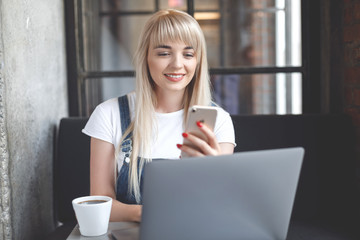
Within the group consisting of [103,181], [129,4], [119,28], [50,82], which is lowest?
[103,181]

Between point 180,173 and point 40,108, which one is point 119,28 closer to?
point 40,108

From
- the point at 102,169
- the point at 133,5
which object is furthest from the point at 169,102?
the point at 133,5

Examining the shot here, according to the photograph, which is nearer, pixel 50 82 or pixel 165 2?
pixel 50 82

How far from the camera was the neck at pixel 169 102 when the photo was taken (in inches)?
60.4

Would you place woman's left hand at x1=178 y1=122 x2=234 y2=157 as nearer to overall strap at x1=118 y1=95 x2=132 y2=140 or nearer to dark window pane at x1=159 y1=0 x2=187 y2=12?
overall strap at x1=118 y1=95 x2=132 y2=140

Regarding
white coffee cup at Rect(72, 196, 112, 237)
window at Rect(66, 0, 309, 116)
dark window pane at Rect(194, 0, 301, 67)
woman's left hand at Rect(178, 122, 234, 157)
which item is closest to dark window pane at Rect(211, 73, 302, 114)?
window at Rect(66, 0, 309, 116)

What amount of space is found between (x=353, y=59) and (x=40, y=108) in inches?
54.3

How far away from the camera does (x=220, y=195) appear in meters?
0.75

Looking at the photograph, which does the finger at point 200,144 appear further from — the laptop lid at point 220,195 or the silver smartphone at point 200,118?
the laptop lid at point 220,195

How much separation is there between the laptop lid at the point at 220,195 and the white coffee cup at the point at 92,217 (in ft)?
0.69

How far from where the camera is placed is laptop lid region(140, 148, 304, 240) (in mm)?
714

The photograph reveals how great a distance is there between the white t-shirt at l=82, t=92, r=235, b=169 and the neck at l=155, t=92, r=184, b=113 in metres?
0.03

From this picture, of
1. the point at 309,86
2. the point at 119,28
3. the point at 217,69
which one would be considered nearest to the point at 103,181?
the point at 217,69

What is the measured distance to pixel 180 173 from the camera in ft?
2.33
